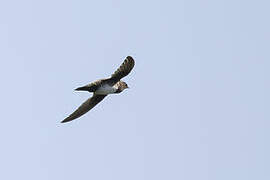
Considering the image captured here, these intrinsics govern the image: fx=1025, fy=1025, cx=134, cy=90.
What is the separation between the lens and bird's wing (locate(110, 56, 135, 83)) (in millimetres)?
42312

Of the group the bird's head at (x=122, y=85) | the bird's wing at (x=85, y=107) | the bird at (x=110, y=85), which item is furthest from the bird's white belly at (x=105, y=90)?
the bird's wing at (x=85, y=107)

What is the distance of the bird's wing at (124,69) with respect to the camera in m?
42.3

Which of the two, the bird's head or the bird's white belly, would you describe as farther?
the bird's head

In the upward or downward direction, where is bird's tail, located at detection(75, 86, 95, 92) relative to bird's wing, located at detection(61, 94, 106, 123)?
upward

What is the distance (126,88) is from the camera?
1752 inches

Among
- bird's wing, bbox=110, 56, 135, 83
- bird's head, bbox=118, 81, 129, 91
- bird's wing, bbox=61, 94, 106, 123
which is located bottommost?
bird's wing, bbox=61, 94, 106, 123

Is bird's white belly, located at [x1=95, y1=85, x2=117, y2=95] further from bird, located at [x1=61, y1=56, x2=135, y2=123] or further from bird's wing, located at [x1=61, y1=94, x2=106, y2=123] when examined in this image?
bird's wing, located at [x1=61, y1=94, x2=106, y2=123]

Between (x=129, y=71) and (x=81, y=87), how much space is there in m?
2.16

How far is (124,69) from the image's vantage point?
42656 millimetres

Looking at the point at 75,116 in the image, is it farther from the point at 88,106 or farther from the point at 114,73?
the point at 114,73

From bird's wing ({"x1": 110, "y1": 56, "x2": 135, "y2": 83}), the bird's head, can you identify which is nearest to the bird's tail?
bird's wing ({"x1": 110, "y1": 56, "x2": 135, "y2": 83})

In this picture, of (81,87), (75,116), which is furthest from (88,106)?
(81,87)

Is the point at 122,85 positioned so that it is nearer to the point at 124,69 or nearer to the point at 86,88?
the point at 124,69

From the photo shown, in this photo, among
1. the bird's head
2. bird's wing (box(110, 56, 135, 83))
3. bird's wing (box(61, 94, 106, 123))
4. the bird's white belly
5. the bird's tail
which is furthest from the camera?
bird's wing (box(61, 94, 106, 123))
